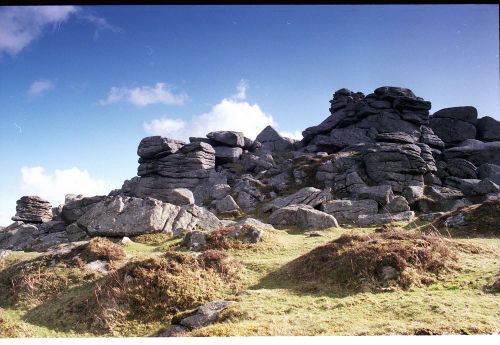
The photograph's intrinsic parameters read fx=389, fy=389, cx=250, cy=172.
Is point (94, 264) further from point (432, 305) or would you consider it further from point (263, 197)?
point (263, 197)

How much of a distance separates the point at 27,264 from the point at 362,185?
3996 centimetres

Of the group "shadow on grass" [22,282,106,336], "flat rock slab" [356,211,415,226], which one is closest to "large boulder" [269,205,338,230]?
"flat rock slab" [356,211,415,226]

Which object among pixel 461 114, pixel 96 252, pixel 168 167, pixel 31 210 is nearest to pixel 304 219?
pixel 96 252

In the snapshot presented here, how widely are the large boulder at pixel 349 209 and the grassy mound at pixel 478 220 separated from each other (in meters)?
9.93

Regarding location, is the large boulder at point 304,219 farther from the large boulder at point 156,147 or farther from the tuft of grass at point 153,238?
the large boulder at point 156,147

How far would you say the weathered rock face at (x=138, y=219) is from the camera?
28.9 metres

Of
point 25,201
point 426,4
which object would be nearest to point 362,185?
point 426,4

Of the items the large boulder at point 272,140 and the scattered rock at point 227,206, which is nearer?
the scattered rock at point 227,206

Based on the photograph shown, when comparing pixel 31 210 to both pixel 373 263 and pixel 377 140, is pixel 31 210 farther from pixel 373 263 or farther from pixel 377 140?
pixel 373 263

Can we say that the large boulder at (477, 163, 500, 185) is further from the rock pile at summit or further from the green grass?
the green grass

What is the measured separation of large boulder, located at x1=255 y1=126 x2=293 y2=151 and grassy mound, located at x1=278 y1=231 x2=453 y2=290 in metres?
82.5

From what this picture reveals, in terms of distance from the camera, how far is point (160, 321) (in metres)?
14.7

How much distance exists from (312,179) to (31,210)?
162 feet

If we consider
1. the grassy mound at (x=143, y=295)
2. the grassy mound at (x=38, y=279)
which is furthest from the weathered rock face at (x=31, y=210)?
the grassy mound at (x=143, y=295)
